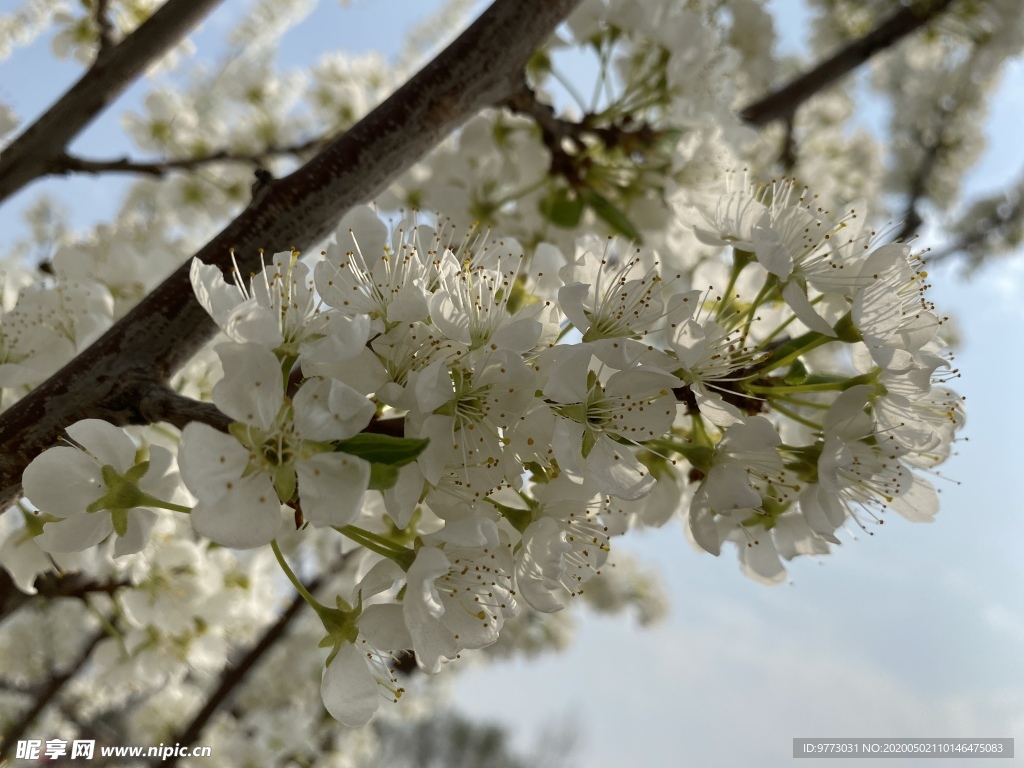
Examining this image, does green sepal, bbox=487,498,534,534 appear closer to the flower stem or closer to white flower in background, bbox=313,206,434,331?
the flower stem

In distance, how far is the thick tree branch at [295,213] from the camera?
0.87 metres

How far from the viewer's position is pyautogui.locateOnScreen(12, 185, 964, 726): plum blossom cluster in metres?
0.72

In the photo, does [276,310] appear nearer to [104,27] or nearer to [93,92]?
[93,92]

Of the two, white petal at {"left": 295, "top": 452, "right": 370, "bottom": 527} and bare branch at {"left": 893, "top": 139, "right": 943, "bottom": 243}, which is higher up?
bare branch at {"left": 893, "top": 139, "right": 943, "bottom": 243}

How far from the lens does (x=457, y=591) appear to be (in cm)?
86

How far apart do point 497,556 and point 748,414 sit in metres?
0.41

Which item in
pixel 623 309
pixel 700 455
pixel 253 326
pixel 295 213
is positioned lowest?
pixel 253 326

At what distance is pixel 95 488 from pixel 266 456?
25 centimetres

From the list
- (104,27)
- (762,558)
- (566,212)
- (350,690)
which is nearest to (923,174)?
(566,212)

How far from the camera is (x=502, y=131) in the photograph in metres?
1.88

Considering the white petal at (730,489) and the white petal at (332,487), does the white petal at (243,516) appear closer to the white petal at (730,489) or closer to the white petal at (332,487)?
the white petal at (332,487)

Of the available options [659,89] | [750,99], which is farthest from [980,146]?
[659,89]

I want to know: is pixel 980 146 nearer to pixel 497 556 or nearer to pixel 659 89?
pixel 659 89

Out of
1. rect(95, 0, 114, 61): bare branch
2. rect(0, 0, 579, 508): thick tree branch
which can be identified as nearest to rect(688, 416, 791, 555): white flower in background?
rect(0, 0, 579, 508): thick tree branch
